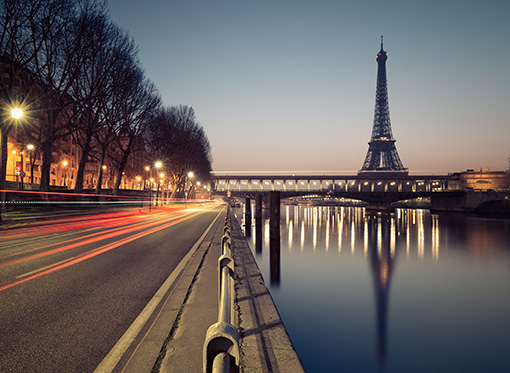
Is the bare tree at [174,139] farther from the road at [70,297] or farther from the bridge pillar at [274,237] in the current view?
the road at [70,297]

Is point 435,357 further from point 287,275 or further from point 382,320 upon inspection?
point 287,275

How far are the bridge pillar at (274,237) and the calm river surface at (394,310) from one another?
0.94ft

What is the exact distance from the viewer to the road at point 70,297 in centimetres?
368

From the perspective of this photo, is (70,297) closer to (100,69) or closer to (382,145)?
(100,69)

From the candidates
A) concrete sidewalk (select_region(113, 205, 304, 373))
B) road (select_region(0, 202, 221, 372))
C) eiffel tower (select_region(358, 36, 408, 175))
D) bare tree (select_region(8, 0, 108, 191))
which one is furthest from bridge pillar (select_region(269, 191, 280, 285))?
eiffel tower (select_region(358, 36, 408, 175))

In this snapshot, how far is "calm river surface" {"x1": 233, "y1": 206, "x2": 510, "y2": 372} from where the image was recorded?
6578 mm

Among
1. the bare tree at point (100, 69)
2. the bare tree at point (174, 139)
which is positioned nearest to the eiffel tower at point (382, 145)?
the bare tree at point (174, 139)

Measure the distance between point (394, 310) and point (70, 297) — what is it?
8.34 m

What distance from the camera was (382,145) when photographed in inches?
6324

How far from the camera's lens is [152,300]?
219 inches

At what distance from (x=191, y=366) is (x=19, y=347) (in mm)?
2107

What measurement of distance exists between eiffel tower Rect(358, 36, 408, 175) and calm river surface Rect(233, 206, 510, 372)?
149 meters

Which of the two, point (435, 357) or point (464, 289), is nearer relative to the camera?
point (435, 357)

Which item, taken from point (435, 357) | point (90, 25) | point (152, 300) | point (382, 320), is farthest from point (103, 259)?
point (90, 25)
